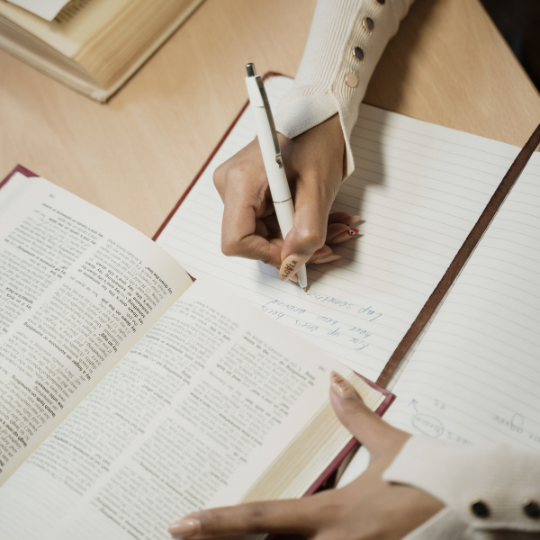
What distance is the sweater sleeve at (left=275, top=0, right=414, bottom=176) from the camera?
1.71 ft

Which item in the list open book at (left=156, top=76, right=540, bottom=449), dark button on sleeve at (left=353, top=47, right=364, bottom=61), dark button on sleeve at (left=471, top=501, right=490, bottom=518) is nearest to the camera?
dark button on sleeve at (left=471, top=501, right=490, bottom=518)

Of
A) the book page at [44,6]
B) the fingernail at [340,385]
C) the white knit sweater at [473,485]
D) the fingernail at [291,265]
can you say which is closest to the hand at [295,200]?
the fingernail at [291,265]

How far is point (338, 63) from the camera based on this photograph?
55cm

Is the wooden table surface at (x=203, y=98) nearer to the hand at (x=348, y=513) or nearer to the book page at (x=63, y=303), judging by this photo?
the book page at (x=63, y=303)

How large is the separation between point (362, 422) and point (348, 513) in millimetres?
80

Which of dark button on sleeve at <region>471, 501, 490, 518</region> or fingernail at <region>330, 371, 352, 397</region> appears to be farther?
fingernail at <region>330, 371, 352, 397</region>

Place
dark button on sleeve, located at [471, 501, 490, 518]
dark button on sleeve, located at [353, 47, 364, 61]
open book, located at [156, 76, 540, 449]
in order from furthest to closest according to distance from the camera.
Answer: dark button on sleeve, located at [353, 47, 364, 61] < open book, located at [156, 76, 540, 449] < dark button on sleeve, located at [471, 501, 490, 518]

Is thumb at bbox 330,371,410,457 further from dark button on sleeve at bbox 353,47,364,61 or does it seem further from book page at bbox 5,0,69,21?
book page at bbox 5,0,69,21

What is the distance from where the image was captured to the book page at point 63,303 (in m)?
0.47

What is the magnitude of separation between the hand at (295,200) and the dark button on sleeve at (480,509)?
260 mm

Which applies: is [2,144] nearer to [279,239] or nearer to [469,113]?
[279,239]

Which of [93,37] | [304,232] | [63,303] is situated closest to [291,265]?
[304,232]

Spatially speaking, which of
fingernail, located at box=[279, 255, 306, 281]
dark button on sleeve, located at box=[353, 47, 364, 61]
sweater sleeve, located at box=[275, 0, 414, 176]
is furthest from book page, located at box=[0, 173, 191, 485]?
dark button on sleeve, located at box=[353, 47, 364, 61]

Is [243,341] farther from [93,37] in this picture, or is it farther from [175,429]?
[93,37]
